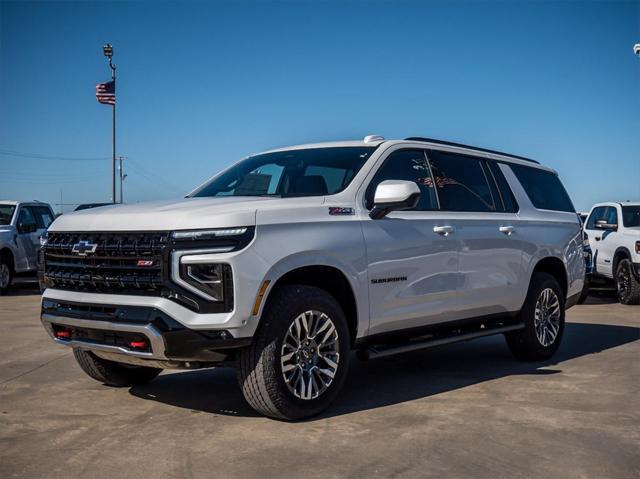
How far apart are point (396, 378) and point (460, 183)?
1.79 metres

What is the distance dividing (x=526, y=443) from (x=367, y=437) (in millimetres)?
933

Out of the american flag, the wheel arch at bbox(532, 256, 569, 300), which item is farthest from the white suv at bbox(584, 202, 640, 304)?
the american flag

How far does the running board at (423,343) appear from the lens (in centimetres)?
547

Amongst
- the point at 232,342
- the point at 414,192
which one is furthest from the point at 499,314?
the point at 232,342

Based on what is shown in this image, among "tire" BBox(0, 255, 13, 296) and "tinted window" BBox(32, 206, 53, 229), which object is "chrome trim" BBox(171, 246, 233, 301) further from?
"tinted window" BBox(32, 206, 53, 229)

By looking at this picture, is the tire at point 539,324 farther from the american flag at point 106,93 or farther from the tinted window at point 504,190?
the american flag at point 106,93

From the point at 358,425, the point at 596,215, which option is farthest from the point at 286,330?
the point at 596,215

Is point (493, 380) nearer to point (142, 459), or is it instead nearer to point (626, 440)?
point (626, 440)

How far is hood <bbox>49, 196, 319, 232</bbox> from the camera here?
459 cm

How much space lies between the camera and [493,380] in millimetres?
6348

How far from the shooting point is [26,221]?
49.0 ft

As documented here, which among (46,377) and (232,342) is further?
(46,377)

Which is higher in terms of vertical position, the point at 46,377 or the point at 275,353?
the point at 275,353

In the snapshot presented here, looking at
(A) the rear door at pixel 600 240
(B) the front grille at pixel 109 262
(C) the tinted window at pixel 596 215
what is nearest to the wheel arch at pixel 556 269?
(B) the front grille at pixel 109 262
